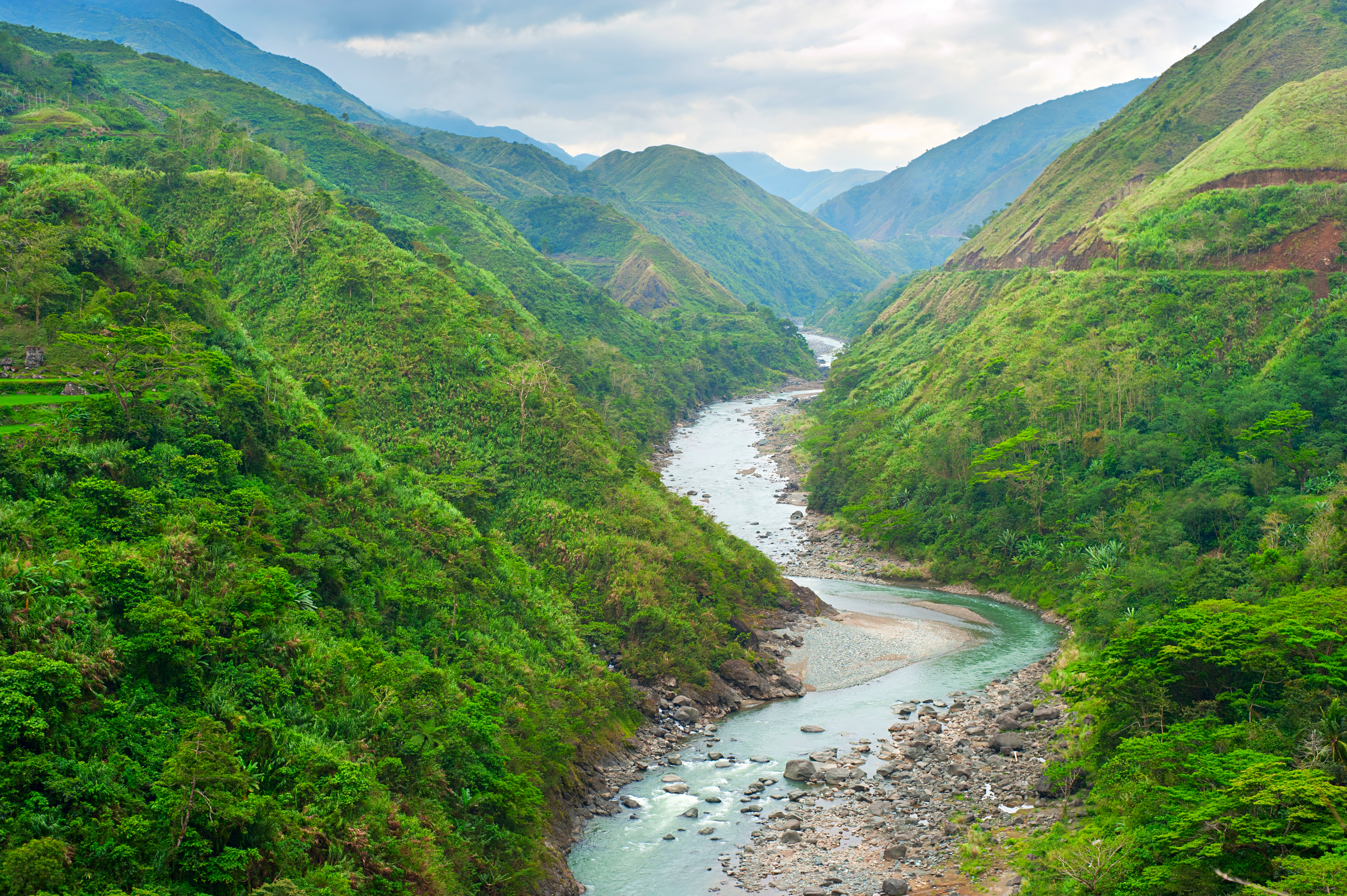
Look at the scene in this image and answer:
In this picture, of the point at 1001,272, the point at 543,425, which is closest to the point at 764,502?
the point at 543,425

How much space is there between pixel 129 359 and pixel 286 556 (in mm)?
9973

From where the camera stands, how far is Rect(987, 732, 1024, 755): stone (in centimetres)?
3884

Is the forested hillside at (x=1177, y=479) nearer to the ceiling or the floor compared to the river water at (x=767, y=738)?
nearer to the ceiling

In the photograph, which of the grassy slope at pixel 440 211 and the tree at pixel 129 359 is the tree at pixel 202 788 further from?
the grassy slope at pixel 440 211

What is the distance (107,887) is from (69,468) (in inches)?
595

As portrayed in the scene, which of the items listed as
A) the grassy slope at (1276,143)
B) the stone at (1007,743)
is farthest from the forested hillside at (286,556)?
the grassy slope at (1276,143)

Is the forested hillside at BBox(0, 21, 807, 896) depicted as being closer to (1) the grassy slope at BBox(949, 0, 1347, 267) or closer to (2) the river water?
(2) the river water

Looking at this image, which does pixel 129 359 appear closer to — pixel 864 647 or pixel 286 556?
pixel 286 556

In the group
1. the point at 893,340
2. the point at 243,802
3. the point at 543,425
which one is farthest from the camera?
the point at 893,340

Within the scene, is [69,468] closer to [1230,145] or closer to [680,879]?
[680,879]

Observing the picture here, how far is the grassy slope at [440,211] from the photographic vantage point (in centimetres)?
13188

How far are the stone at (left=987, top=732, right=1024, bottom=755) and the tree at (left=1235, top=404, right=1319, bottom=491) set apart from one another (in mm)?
29496

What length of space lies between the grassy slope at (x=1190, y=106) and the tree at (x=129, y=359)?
104 metres

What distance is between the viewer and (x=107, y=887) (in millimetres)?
17500
